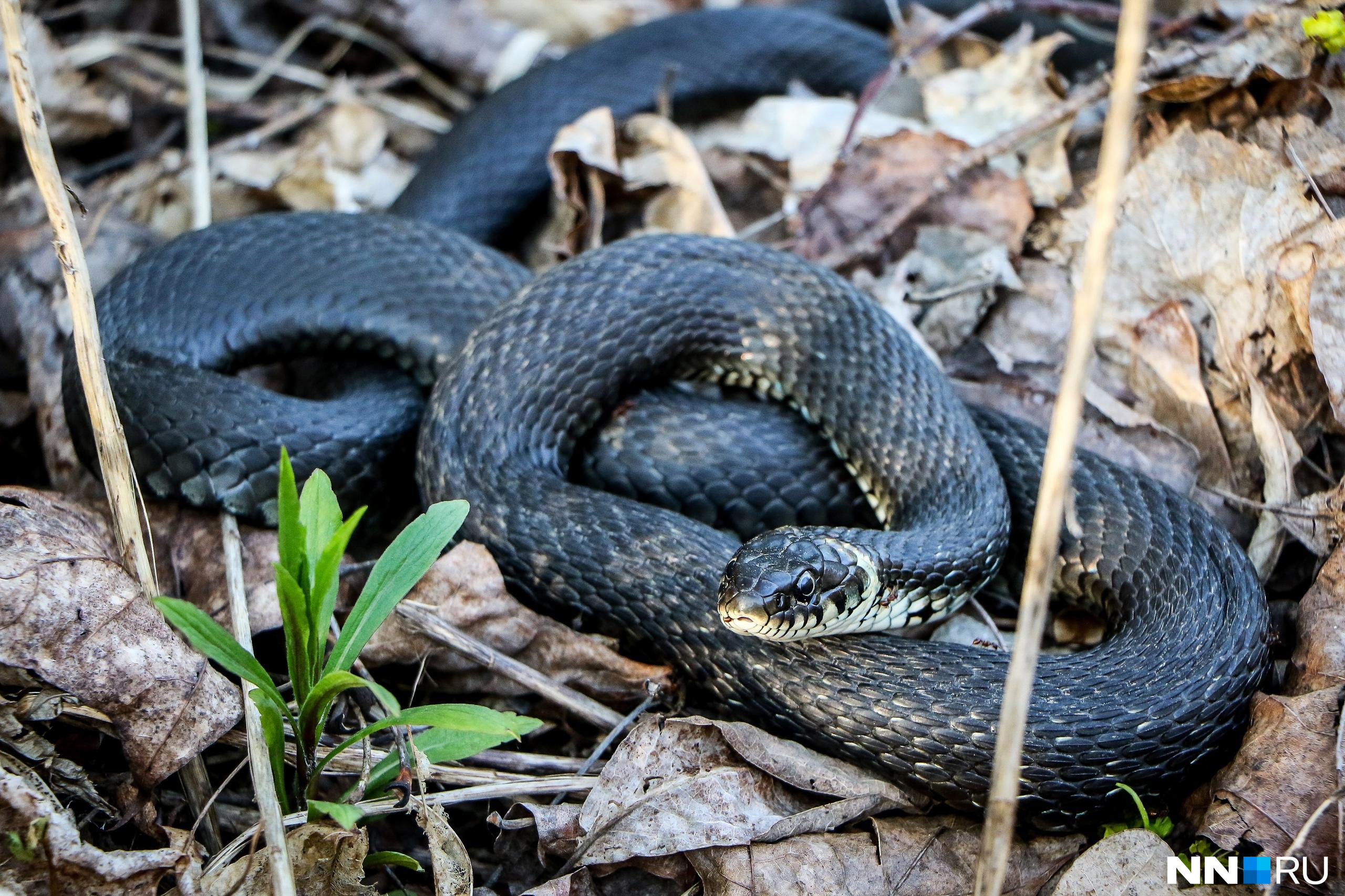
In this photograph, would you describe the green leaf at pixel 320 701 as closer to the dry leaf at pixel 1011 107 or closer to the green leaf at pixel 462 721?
the green leaf at pixel 462 721

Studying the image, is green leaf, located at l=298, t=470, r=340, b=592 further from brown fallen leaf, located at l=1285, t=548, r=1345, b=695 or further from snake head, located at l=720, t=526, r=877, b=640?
brown fallen leaf, located at l=1285, t=548, r=1345, b=695

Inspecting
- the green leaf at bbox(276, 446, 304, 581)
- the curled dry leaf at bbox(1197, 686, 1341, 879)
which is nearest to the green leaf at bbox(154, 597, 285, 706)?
the green leaf at bbox(276, 446, 304, 581)

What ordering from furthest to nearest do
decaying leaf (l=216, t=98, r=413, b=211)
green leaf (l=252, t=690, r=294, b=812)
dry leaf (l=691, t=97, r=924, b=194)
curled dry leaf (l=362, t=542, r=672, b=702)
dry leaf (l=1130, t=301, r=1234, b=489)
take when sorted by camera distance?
decaying leaf (l=216, t=98, r=413, b=211) → dry leaf (l=691, t=97, r=924, b=194) → dry leaf (l=1130, t=301, r=1234, b=489) → curled dry leaf (l=362, t=542, r=672, b=702) → green leaf (l=252, t=690, r=294, b=812)

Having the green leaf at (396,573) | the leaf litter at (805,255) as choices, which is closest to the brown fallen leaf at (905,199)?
the leaf litter at (805,255)

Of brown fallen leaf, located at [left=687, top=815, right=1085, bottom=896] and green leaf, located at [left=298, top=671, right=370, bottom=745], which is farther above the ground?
green leaf, located at [left=298, top=671, right=370, bottom=745]

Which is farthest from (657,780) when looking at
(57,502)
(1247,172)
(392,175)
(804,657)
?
(392,175)

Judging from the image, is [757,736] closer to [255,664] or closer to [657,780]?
[657,780]
